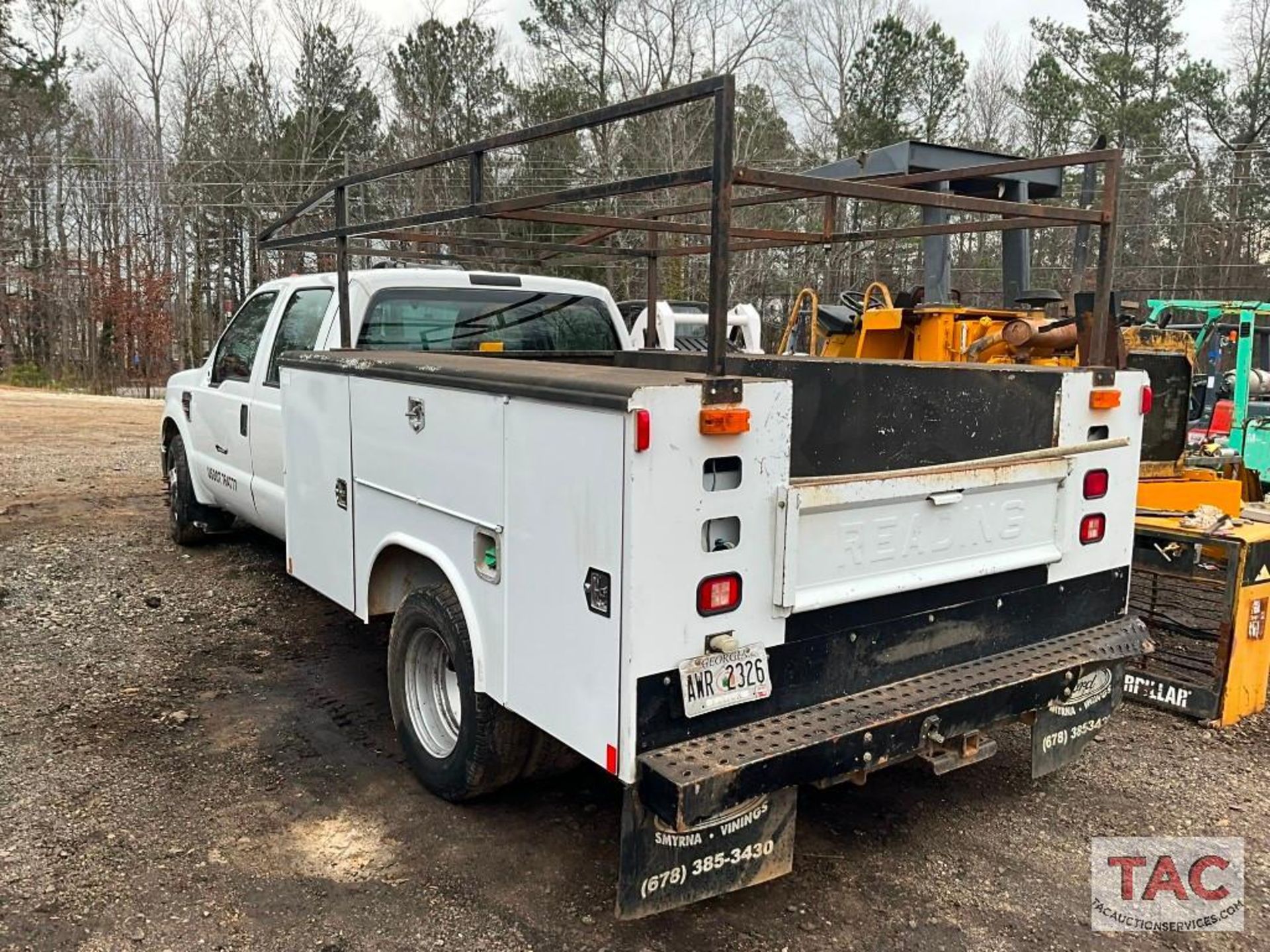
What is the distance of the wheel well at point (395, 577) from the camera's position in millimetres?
3842

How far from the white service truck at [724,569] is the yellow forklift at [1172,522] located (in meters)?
0.92

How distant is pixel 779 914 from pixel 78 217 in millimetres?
38127

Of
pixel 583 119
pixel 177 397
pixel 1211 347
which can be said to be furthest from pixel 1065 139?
pixel 583 119

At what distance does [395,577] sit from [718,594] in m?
1.76

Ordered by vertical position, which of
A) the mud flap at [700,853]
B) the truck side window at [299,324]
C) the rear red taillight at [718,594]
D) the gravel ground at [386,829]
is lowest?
the gravel ground at [386,829]

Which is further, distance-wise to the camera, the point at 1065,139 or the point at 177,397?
the point at 1065,139

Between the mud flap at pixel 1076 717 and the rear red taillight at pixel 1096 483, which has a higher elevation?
the rear red taillight at pixel 1096 483

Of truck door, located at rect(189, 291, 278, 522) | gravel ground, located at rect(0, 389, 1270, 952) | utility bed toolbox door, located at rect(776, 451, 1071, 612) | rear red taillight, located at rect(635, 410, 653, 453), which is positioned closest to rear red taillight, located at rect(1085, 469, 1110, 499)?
utility bed toolbox door, located at rect(776, 451, 1071, 612)

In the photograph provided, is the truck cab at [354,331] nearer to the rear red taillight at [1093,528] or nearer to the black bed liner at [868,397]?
the black bed liner at [868,397]

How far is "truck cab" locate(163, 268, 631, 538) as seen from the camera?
17.4ft

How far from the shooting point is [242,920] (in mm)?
3086

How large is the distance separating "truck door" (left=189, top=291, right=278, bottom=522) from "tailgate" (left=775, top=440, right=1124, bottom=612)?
4186mm

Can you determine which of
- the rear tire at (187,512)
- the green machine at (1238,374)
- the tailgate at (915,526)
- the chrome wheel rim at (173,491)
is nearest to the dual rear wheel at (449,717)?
the tailgate at (915,526)

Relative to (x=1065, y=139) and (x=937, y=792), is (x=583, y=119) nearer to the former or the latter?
(x=937, y=792)
